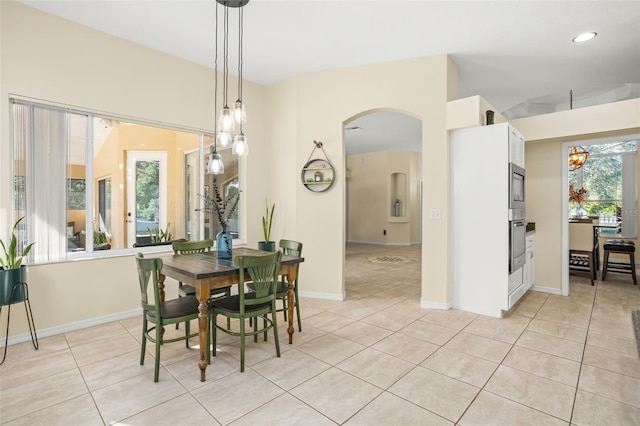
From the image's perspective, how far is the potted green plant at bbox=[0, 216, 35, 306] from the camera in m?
2.53

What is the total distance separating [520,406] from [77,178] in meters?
4.18

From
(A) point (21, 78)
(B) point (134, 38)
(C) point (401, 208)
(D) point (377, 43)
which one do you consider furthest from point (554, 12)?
(C) point (401, 208)

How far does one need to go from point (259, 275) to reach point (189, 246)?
1.28 m

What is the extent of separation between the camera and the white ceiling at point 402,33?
2904 mm

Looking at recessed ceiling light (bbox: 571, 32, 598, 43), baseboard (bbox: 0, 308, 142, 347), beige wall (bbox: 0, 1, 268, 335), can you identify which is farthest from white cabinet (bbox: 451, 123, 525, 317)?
baseboard (bbox: 0, 308, 142, 347)

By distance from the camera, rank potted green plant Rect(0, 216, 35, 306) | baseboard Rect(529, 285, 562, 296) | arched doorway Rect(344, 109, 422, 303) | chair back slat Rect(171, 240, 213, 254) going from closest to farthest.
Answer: potted green plant Rect(0, 216, 35, 306)
chair back slat Rect(171, 240, 213, 254)
baseboard Rect(529, 285, 562, 296)
arched doorway Rect(344, 109, 422, 303)

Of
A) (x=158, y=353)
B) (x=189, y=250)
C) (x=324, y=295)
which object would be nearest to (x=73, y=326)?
(x=189, y=250)

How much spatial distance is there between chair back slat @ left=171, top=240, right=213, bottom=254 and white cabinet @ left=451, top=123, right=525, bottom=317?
282cm

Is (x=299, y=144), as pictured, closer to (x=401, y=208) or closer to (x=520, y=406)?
(x=520, y=406)

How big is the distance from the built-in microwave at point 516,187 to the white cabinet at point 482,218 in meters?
0.08

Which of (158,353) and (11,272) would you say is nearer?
(158,353)

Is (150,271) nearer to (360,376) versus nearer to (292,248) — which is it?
(292,248)

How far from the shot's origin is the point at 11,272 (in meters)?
2.58

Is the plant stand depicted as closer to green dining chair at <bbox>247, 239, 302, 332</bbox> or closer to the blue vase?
Result: the blue vase
